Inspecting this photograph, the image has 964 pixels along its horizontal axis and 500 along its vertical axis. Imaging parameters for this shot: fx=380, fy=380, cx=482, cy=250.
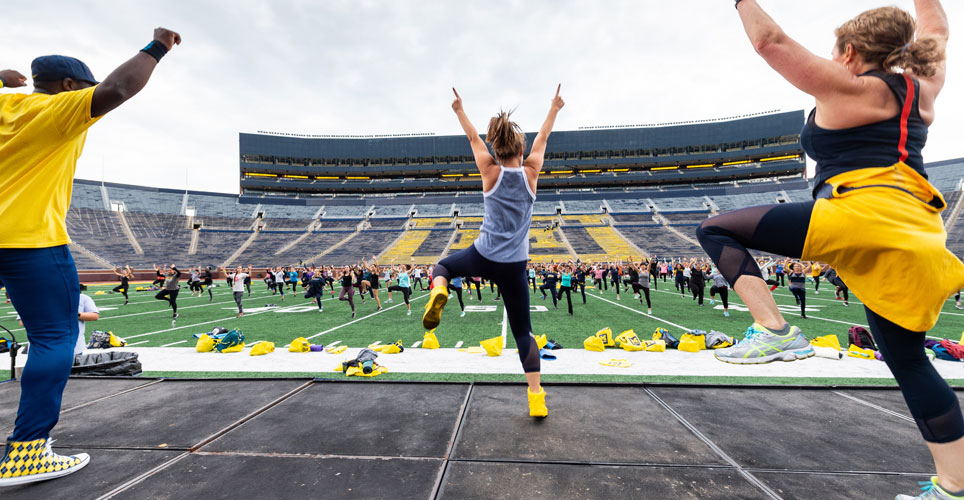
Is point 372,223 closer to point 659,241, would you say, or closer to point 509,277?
point 659,241

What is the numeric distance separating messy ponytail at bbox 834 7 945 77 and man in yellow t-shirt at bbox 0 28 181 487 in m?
3.35

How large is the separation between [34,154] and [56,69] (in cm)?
55

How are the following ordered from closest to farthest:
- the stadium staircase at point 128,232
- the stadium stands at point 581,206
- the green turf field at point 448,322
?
the green turf field at point 448,322 → the stadium staircase at point 128,232 → the stadium stands at point 581,206

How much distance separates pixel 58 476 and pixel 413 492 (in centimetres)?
204

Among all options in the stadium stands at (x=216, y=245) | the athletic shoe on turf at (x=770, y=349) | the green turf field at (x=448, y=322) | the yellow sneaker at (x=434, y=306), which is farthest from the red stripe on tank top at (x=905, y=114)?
the stadium stands at (x=216, y=245)

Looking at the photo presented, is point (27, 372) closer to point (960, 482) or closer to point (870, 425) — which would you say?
point (960, 482)

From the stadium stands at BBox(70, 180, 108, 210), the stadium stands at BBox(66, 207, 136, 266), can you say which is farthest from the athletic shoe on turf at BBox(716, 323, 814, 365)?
the stadium stands at BBox(70, 180, 108, 210)

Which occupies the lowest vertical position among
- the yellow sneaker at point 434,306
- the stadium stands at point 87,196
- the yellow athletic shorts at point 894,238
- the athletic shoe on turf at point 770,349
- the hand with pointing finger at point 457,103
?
the athletic shoe on turf at point 770,349

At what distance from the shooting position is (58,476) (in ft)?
6.98

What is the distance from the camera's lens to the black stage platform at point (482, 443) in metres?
1.98

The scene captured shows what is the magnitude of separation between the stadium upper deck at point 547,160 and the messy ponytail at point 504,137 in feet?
197

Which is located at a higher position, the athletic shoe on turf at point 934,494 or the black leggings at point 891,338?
the black leggings at point 891,338

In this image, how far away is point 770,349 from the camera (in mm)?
1828

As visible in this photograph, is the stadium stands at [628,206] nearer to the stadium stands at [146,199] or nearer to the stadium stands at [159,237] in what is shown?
the stadium stands at [159,237]
